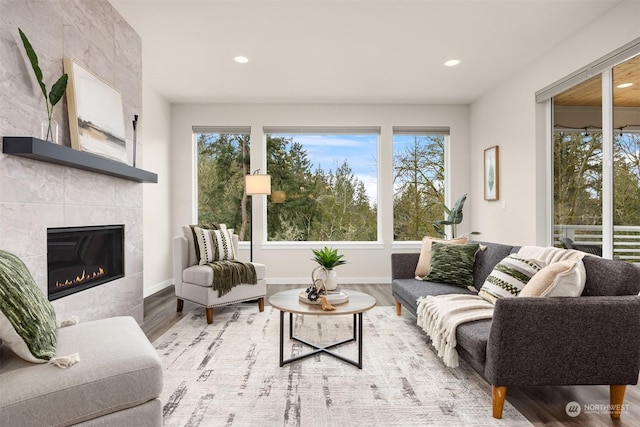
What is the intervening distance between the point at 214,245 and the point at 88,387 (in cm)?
258

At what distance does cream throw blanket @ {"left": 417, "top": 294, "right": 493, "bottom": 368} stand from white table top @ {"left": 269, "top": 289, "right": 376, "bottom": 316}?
0.41 metres

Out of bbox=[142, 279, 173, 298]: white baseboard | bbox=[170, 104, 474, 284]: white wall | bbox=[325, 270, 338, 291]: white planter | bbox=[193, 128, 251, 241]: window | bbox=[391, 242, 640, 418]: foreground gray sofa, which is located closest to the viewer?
bbox=[391, 242, 640, 418]: foreground gray sofa

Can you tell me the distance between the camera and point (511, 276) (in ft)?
7.64

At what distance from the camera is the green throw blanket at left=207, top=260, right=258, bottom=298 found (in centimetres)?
343

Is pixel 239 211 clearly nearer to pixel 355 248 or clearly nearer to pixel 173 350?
pixel 355 248

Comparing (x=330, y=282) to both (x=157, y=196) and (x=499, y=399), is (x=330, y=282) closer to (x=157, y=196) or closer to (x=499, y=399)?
(x=499, y=399)

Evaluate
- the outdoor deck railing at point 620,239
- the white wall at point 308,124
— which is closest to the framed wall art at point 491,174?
the white wall at point 308,124

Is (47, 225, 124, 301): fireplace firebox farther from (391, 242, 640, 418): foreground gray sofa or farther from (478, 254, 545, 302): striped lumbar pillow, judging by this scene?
(478, 254, 545, 302): striped lumbar pillow

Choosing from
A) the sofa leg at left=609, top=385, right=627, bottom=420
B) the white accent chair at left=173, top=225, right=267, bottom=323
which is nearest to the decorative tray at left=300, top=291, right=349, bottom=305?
the white accent chair at left=173, top=225, right=267, bottom=323

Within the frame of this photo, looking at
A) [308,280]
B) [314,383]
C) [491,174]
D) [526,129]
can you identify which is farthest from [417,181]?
[314,383]

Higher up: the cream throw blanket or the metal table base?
the cream throw blanket

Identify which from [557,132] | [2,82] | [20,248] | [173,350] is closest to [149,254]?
[173,350]

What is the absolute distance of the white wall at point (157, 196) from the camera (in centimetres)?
441

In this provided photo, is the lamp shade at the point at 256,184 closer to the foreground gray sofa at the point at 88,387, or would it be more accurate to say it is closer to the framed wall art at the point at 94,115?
the framed wall art at the point at 94,115
